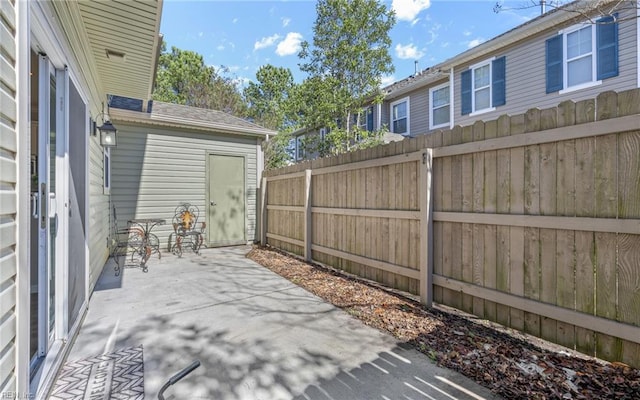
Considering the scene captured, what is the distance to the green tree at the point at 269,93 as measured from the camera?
18.6 meters

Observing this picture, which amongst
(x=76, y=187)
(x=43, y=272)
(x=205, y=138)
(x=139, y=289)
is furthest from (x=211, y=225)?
(x=43, y=272)

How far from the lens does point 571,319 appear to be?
2285 mm

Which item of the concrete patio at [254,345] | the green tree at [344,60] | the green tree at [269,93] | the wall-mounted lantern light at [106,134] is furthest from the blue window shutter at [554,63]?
the green tree at [269,93]

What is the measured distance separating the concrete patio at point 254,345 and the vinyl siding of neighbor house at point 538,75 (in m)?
6.84

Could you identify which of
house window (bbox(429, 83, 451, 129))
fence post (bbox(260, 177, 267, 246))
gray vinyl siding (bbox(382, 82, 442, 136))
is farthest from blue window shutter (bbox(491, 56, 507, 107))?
fence post (bbox(260, 177, 267, 246))

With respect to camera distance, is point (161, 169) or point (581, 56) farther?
point (161, 169)

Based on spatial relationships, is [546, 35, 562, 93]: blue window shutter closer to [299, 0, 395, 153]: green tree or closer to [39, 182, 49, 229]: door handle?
[299, 0, 395, 153]: green tree

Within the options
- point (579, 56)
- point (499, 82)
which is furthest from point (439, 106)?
point (579, 56)

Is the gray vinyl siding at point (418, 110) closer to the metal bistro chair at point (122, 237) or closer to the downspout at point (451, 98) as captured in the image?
the downspout at point (451, 98)

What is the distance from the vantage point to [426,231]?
334 cm

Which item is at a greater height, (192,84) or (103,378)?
(192,84)

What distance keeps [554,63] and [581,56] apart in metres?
0.48

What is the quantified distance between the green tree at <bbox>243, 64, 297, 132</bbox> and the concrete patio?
612 inches

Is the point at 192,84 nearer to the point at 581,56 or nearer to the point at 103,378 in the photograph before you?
the point at 581,56
